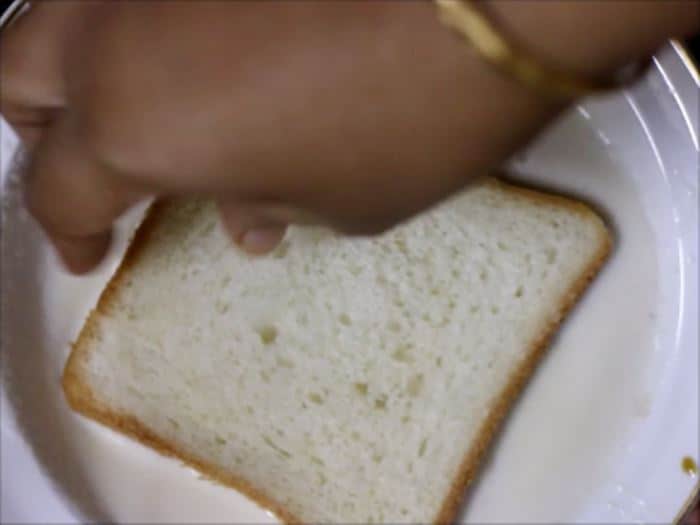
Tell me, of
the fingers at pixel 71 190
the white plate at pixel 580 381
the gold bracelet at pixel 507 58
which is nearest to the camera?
the gold bracelet at pixel 507 58

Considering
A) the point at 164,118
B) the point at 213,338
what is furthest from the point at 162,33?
the point at 213,338

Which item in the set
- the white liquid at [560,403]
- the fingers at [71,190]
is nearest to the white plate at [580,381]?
the white liquid at [560,403]

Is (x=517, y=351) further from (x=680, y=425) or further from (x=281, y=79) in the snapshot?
(x=281, y=79)

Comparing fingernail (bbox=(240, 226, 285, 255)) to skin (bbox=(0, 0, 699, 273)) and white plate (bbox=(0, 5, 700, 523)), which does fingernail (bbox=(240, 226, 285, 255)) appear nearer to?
skin (bbox=(0, 0, 699, 273))

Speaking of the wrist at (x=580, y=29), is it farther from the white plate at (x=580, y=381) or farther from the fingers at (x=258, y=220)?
the white plate at (x=580, y=381)

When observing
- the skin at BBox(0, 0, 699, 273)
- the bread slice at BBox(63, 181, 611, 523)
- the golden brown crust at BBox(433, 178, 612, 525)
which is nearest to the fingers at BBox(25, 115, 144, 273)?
the skin at BBox(0, 0, 699, 273)

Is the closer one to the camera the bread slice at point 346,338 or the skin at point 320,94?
the skin at point 320,94
